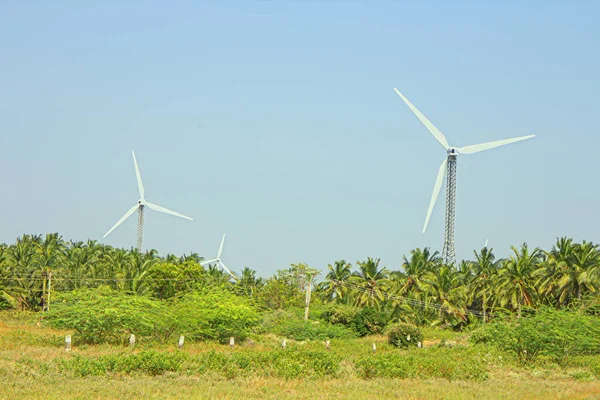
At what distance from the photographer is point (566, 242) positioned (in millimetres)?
64875

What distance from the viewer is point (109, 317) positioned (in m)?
40.0

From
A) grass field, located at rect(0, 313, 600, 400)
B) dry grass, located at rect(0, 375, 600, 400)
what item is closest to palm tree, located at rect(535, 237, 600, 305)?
grass field, located at rect(0, 313, 600, 400)

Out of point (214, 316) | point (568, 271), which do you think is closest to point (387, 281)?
point (568, 271)

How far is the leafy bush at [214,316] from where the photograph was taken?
44844mm

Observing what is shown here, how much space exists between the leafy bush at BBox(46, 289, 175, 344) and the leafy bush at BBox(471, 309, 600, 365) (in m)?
18.5

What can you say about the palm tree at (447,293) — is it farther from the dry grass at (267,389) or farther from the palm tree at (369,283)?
the dry grass at (267,389)

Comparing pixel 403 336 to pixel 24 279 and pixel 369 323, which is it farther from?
pixel 24 279

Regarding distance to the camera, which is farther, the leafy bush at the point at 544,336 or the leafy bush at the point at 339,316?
the leafy bush at the point at 339,316

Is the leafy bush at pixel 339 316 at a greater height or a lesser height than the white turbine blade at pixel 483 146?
lesser

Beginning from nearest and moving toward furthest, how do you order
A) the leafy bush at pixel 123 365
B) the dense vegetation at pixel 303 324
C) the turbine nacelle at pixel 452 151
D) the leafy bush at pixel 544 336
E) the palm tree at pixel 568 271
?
the leafy bush at pixel 123 365 → the dense vegetation at pixel 303 324 → the leafy bush at pixel 544 336 → the palm tree at pixel 568 271 → the turbine nacelle at pixel 452 151

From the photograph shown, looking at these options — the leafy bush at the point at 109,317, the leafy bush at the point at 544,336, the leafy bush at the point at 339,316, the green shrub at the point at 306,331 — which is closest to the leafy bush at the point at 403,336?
the green shrub at the point at 306,331

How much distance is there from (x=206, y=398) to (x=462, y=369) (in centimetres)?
1534

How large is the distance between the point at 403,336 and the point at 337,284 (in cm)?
2673

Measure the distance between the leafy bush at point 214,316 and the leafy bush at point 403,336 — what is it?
10.5 meters
